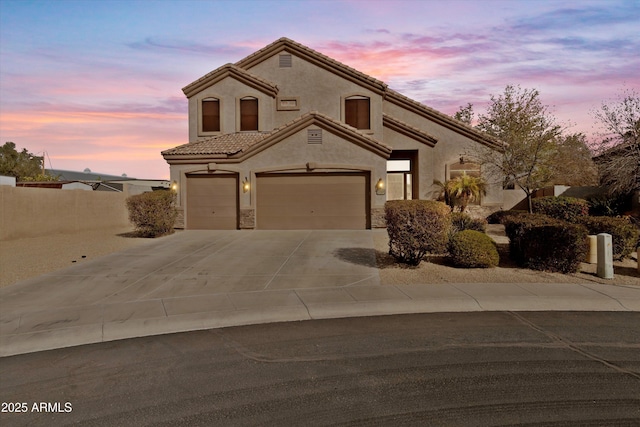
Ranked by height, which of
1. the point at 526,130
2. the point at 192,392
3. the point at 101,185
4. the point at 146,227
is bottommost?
the point at 192,392

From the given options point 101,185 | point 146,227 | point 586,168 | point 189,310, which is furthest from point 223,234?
point 586,168

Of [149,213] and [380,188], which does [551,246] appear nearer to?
[380,188]

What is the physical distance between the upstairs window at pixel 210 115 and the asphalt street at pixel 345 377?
1891 centimetres

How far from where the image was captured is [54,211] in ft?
65.1

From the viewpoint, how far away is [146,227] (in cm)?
1725

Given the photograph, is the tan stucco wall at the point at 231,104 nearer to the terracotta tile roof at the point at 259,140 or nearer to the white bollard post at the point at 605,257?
the terracotta tile roof at the point at 259,140

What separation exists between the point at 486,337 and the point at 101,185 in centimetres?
3344

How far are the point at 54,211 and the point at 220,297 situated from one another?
1577 cm

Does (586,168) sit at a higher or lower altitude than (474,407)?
higher

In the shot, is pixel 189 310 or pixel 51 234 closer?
pixel 189 310

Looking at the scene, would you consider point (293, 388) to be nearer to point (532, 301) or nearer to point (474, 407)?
point (474, 407)

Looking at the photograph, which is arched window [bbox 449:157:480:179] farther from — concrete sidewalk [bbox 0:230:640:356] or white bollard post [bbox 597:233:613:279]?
white bollard post [bbox 597:233:613:279]

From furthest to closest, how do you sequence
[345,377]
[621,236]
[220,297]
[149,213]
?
[149,213] → [621,236] → [220,297] → [345,377]

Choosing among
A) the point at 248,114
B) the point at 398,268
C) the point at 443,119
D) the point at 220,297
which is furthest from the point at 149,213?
the point at 443,119
